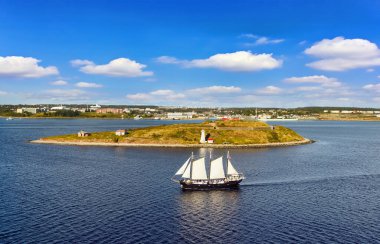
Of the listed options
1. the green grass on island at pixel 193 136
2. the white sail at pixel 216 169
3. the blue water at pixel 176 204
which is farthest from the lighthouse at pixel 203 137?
the white sail at pixel 216 169

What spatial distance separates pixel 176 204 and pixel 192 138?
104916 mm

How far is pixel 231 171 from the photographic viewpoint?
8938cm

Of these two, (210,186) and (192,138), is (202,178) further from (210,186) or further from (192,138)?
(192,138)

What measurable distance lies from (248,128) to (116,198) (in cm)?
12460

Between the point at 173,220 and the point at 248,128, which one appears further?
the point at 248,128

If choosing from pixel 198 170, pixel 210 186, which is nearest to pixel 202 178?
pixel 198 170

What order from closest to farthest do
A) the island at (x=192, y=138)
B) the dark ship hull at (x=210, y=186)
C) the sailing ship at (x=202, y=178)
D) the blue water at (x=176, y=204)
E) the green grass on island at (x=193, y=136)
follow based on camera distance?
the blue water at (x=176, y=204), the dark ship hull at (x=210, y=186), the sailing ship at (x=202, y=178), the island at (x=192, y=138), the green grass on island at (x=193, y=136)

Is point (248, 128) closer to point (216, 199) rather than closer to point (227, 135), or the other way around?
point (227, 135)

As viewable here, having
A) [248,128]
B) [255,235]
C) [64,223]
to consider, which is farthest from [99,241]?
[248,128]

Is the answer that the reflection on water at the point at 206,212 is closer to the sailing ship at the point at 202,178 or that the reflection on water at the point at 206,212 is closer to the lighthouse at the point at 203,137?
the sailing ship at the point at 202,178

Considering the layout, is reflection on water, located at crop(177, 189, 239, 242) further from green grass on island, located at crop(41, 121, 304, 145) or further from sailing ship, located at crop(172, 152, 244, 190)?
green grass on island, located at crop(41, 121, 304, 145)

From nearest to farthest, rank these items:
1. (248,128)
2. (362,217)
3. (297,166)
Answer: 1. (362,217)
2. (297,166)
3. (248,128)

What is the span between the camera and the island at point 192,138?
171 m

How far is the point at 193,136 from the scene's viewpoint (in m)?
179
